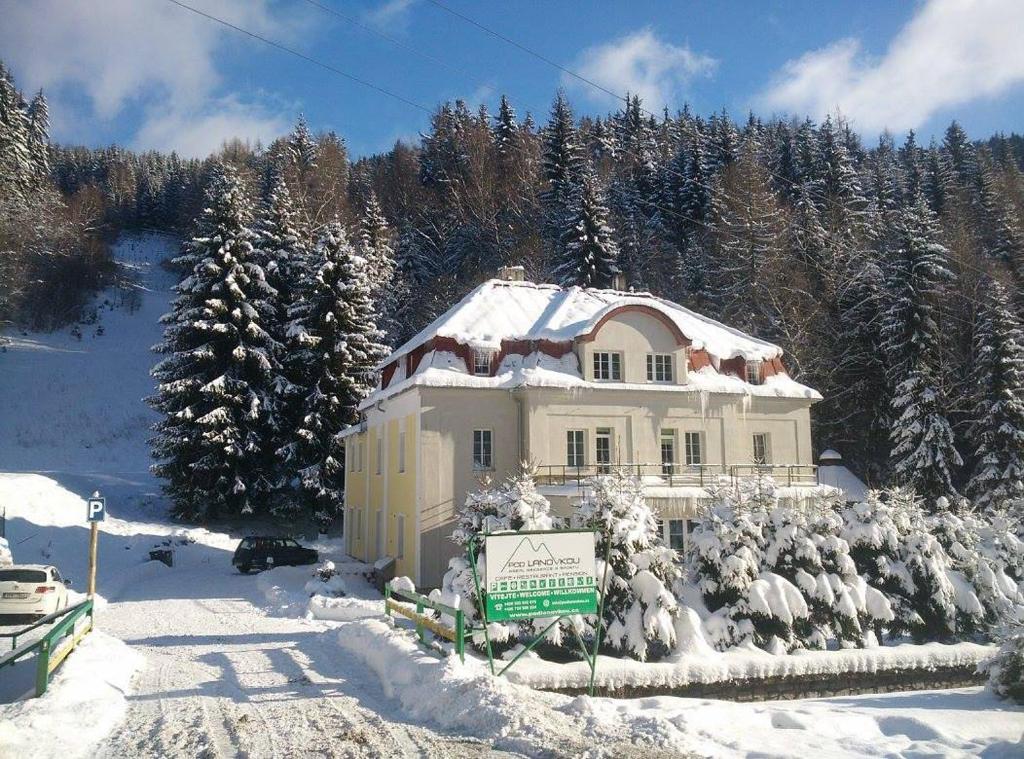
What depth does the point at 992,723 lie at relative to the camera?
35.6ft

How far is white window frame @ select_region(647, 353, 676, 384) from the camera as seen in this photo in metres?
27.5

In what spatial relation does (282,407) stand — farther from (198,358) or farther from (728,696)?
(728,696)

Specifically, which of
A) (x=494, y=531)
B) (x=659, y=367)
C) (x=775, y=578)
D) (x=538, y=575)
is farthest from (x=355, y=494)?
(x=538, y=575)

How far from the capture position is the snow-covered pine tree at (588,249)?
163 ft

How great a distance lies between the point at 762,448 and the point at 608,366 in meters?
7.03

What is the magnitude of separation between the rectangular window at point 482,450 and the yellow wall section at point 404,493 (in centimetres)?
193

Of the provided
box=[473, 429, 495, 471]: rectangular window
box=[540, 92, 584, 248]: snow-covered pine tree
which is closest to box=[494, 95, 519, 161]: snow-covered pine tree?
box=[540, 92, 584, 248]: snow-covered pine tree

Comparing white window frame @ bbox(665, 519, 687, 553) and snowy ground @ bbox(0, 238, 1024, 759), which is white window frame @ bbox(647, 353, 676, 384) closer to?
white window frame @ bbox(665, 519, 687, 553)

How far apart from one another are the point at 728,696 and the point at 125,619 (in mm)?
14453

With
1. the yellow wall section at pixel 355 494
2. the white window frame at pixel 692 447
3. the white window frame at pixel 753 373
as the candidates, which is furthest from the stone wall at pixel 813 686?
the yellow wall section at pixel 355 494

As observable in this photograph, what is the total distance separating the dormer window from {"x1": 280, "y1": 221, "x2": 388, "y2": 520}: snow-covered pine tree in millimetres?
17738

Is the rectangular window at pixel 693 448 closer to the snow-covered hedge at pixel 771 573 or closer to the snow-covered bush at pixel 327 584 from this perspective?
the snow-covered hedge at pixel 771 573

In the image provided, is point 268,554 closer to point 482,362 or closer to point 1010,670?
point 482,362

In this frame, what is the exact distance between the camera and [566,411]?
26.0 metres
